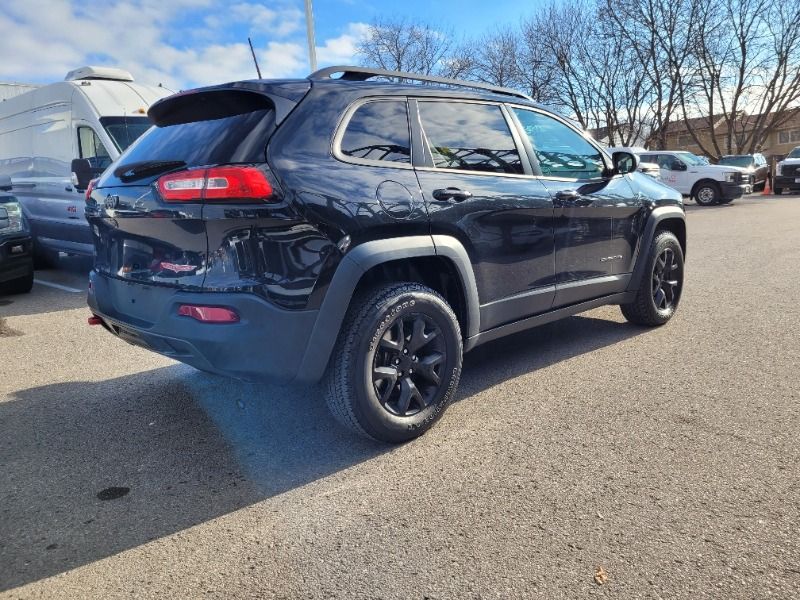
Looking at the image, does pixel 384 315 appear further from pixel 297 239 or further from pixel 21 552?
pixel 21 552

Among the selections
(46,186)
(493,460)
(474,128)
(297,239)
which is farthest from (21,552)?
(46,186)

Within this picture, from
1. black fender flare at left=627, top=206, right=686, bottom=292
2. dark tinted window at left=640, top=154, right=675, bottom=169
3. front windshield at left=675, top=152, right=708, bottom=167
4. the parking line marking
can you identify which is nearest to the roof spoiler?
black fender flare at left=627, top=206, right=686, bottom=292

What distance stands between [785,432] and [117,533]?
305 cm

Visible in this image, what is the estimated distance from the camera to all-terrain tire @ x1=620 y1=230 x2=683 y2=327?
4.80 meters

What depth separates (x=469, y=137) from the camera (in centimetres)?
355

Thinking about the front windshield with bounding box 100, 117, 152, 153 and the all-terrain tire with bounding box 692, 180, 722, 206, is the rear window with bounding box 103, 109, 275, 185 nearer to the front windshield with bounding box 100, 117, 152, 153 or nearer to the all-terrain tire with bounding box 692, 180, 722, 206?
the front windshield with bounding box 100, 117, 152, 153

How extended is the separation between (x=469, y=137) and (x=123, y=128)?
6.08 m

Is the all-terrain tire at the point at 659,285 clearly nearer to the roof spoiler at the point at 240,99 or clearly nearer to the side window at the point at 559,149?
the side window at the point at 559,149

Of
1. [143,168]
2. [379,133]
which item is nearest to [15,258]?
[143,168]

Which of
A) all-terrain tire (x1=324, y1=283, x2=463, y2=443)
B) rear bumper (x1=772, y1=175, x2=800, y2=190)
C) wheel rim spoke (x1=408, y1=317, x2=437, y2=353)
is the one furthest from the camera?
rear bumper (x1=772, y1=175, x2=800, y2=190)

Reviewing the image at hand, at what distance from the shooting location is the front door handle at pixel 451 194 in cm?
319

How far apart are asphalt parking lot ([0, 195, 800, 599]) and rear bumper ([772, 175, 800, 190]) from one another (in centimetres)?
2419

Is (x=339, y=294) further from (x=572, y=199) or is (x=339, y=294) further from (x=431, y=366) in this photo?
(x=572, y=199)

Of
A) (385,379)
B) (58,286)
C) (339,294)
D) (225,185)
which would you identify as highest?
(225,185)
